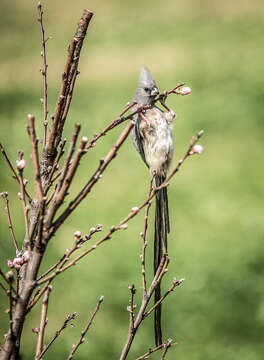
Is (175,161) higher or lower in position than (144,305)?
higher

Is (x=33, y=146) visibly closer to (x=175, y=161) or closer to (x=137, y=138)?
(x=137, y=138)

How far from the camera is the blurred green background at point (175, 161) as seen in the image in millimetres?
1841

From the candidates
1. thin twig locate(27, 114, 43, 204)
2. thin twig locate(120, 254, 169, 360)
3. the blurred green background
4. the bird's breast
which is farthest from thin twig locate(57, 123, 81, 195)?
the blurred green background

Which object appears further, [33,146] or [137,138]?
[137,138]

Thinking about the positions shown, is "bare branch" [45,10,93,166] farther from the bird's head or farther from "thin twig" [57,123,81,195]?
the bird's head

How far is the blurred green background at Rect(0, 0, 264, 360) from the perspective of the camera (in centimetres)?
184

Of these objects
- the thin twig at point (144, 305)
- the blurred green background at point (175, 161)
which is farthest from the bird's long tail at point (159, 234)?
the blurred green background at point (175, 161)

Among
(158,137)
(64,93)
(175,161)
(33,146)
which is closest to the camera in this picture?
(33,146)

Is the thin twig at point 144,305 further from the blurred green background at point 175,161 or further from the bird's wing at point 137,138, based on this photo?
the blurred green background at point 175,161

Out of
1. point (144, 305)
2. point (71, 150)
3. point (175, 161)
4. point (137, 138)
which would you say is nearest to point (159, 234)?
point (144, 305)

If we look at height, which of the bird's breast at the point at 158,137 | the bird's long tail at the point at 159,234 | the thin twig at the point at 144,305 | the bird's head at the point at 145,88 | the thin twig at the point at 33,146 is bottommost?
the thin twig at the point at 144,305

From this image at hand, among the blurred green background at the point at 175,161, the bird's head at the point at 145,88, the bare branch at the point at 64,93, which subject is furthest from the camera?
the blurred green background at the point at 175,161

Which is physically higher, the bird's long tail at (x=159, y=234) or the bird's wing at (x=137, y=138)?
the bird's wing at (x=137, y=138)

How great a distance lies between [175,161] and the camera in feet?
7.08
